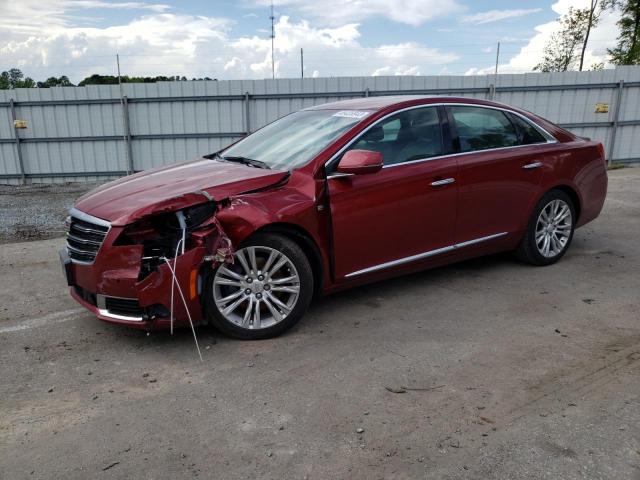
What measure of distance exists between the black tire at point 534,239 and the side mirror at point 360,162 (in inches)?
82.1

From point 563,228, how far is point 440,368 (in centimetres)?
287

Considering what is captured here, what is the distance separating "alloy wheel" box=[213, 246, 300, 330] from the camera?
3.72 meters

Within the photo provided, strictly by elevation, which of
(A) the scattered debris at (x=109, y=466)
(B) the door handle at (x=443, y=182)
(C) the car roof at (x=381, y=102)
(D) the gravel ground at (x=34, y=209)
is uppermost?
(C) the car roof at (x=381, y=102)

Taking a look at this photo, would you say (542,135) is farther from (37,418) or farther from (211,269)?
(37,418)

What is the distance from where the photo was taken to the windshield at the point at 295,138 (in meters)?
4.25

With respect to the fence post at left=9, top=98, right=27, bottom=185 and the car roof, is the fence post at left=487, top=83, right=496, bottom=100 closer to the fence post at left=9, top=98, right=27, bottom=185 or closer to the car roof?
the car roof

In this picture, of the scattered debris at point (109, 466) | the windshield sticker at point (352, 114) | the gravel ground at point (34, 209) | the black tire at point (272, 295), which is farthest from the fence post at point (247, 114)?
the scattered debris at point (109, 466)

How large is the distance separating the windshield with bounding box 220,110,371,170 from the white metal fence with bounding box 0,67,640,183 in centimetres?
822

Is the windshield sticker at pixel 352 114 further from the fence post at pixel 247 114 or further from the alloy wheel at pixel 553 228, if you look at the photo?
the fence post at pixel 247 114

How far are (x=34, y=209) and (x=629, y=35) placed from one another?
2073 centimetres

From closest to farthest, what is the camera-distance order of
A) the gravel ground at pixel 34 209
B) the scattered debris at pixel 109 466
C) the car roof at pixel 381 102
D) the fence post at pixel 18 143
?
the scattered debris at pixel 109 466 → the car roof at pixel 381 102 → the gravel ground at pixel 34 209 → the fence post at pixel 18 143

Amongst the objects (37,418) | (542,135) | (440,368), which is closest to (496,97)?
(542,135)

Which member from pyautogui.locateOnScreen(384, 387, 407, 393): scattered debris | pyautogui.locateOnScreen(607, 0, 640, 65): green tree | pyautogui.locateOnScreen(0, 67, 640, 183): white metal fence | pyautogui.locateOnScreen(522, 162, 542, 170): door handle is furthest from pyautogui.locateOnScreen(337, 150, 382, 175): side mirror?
pyautogui.locateOnScreen(607, 0, 640, 65): green tree

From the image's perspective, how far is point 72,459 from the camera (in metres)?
2.63
